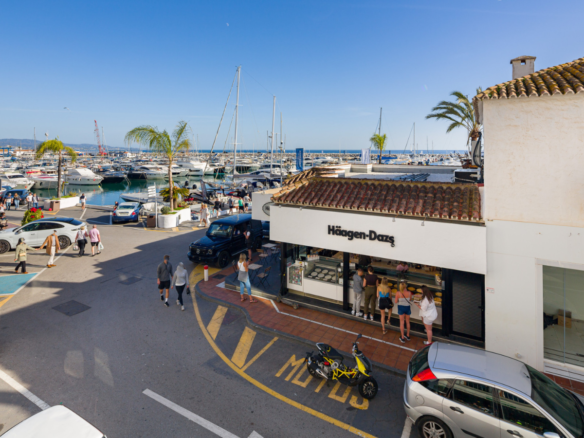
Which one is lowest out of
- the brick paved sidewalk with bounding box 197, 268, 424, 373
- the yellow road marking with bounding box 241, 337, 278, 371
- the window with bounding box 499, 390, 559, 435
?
the yellow road marking with bounding box 241, 337, 278, 371

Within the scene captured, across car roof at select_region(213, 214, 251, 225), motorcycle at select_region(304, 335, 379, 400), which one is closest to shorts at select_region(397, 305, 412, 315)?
motorcycle at select_region(304, 335, 379, 400)

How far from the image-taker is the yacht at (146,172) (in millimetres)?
71062

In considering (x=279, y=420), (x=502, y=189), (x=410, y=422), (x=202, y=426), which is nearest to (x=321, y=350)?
(x=279, y=420)

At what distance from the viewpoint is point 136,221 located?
2414cm

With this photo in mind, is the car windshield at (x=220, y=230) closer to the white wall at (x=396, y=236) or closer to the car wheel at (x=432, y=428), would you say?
the white wall at (x=396, y=236)

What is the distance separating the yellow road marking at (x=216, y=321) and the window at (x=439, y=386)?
5732mm

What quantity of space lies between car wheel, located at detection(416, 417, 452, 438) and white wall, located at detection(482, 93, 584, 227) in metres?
4.92

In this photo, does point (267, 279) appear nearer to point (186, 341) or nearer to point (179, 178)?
point (186, 341)

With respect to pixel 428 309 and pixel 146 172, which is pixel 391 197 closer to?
pixel 428 309

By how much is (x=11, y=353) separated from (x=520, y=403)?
10.9m

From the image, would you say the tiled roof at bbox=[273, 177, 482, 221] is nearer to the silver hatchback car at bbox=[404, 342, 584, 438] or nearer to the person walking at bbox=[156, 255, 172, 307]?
the silver hatchback car at bbox=[404, 342, 584, 438]

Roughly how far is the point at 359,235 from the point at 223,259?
7548 mm

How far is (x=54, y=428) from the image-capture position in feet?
12.9

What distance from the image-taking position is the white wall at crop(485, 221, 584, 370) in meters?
7.04
